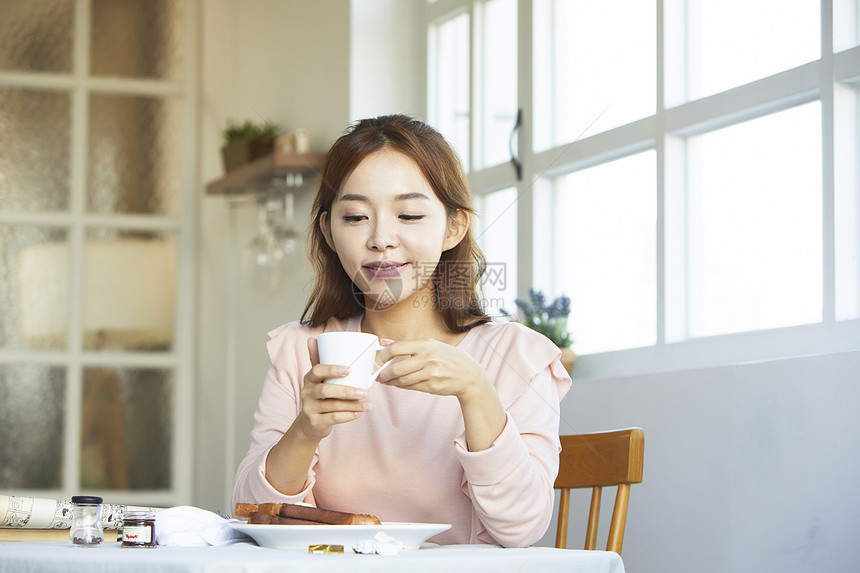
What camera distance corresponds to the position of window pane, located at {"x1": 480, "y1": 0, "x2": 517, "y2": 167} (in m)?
2.62

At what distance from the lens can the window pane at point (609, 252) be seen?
2166mm

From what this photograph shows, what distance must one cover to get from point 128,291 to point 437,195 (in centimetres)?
258

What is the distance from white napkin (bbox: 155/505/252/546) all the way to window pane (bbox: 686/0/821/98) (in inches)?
52.6

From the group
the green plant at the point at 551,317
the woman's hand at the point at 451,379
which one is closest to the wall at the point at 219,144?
the green plant at the point at 551,317

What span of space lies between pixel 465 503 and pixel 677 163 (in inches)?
41.2

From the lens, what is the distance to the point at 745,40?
6.44 ft

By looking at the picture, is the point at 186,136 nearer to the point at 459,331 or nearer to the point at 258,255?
the point at 258,255

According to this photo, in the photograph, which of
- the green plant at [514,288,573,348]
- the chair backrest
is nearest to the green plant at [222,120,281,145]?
the green plant at [514,288,573,348]

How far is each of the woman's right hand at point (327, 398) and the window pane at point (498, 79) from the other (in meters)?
1.66

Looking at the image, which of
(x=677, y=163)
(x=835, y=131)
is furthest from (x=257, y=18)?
(x=835, y=131)

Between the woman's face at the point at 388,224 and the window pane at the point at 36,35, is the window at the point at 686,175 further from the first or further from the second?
the window pane at the point at 36,35

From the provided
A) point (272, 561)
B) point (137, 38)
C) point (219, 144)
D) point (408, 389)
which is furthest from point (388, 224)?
point (137, 38)

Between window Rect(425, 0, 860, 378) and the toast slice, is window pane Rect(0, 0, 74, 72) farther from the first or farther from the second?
the toast slice

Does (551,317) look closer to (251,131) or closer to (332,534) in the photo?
(332,534)
